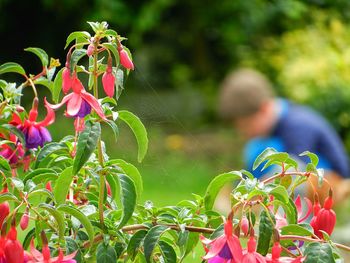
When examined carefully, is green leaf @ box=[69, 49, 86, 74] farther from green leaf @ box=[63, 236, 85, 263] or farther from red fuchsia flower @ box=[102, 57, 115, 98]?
green leaf @ box=[63, 236, 85, 263]

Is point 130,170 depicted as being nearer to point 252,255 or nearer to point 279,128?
point 252,255

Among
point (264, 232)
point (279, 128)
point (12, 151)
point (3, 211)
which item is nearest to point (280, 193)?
point (264, 232)

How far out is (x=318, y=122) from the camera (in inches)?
139

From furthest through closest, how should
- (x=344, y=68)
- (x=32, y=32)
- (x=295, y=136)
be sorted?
(x=32, y=32) → (x=344, y=68) → (x=295, y=136)

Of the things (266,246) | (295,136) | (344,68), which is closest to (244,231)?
(266,246)

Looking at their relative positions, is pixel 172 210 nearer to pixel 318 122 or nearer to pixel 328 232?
pixel 328 232

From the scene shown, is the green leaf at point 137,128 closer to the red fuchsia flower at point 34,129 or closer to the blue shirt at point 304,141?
the red fuchsia flower at point 34,129

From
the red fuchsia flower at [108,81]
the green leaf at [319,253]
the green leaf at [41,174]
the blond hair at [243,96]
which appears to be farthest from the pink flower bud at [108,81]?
the blond hair at [243,96]

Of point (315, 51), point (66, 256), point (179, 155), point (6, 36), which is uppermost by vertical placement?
point (6, 36)

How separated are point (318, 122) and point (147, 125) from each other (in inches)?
106

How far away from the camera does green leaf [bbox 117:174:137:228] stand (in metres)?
0.77

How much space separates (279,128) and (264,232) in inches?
→ 111

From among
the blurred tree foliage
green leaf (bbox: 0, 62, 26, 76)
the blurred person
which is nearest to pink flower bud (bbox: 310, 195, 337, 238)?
green leaf (bbox: 0, 62, 26, 76)

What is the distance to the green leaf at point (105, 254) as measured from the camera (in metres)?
0.76
